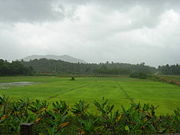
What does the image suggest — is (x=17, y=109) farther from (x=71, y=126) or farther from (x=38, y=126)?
(x=71, y=126)

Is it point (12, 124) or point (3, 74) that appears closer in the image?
point (12, 124)

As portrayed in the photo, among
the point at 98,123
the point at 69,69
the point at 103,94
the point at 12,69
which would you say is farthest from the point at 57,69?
the point at 98,123

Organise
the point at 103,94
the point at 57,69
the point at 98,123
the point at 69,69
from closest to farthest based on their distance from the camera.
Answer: the point at 98,123, the point at 103,94, the point at 57,69, the point at 69,69

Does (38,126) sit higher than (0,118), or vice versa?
(0,118)

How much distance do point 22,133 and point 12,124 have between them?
222cm

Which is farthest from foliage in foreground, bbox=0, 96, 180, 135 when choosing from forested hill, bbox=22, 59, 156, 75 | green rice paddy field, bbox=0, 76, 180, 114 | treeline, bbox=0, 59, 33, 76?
forested hill, bbox=22, 59, 156, 75

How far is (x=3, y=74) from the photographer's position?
5647cm

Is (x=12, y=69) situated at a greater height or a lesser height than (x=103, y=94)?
greater

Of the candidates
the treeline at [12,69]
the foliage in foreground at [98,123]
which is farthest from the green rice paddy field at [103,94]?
the treeline at [12,69]

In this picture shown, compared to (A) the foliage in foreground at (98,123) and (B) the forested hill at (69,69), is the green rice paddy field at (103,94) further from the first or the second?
(B) the forested hill at (69,69)

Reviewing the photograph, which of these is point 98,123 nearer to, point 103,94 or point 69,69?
point 103,94

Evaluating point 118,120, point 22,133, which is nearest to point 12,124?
point 22,133

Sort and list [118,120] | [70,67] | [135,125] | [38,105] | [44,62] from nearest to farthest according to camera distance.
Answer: [135,125], [118,120], [38,105], [70,67], [44,62]

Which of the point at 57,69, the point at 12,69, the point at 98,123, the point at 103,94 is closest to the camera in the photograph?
the point at 98,123
